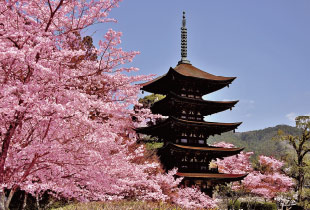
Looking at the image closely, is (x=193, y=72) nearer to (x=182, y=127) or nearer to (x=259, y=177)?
(x=182, y=127)

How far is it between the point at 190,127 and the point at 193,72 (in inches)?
172

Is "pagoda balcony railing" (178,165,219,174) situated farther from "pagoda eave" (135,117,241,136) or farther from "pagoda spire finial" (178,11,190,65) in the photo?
"pagoda spire finial" (178,11,190,65)

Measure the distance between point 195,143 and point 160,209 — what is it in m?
12.5

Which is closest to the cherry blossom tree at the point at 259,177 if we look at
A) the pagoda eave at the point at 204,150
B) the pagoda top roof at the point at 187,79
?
the pagoda eave at the point at 204,150

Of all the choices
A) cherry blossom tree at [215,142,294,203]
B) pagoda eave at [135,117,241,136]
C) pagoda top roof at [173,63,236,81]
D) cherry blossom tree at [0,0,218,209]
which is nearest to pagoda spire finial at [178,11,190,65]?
pagoda top roof at [173,63,236,81]

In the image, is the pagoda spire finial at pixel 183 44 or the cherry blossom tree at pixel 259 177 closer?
the pagoda spire finial at pixel 183 44

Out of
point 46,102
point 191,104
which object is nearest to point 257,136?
point 191,104

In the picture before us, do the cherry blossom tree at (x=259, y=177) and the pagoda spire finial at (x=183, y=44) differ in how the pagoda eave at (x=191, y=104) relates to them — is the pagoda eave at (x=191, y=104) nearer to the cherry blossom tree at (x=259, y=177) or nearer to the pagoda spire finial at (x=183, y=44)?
the pagoda spire finial at (x=183, y=44)

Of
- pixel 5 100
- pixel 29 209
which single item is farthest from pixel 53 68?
pixel 29 209

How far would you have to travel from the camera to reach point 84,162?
21.3ft

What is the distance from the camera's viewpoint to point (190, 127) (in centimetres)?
1828

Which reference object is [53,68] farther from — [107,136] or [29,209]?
[29,209]

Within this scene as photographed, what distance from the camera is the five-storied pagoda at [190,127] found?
57.7 ft

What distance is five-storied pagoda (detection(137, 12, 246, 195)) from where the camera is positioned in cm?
1758
